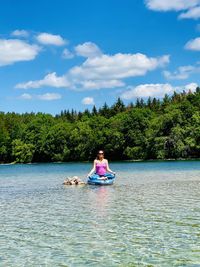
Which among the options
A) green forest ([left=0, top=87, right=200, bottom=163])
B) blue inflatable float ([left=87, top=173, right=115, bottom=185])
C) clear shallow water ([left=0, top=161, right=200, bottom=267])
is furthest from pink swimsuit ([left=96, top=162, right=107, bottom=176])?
green forest ([left=0, top=87, right=200, bottom=163])

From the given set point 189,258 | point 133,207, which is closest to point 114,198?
point 133,207

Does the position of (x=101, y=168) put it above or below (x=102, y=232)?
above

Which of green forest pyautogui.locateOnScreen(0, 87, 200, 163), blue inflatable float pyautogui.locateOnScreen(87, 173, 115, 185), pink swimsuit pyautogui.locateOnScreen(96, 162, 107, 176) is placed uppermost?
green forest pyautogui.locateOnScreen(0, 87, 200, 163)

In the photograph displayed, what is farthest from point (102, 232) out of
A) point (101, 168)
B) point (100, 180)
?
point (101, 168)

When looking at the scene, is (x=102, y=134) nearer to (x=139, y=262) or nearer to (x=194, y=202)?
(x=194, y=202)

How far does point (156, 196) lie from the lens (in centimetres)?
2759

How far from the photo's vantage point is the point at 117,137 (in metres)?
131

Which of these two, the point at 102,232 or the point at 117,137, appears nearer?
the point at 102,232

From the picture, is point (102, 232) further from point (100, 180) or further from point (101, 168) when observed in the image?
point (101, 168)

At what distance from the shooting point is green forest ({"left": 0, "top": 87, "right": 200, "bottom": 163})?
116125mm

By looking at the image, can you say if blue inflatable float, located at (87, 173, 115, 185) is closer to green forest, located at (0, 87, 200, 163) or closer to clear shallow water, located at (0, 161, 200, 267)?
clear shallow water, located at (0, 161, 200, 267)

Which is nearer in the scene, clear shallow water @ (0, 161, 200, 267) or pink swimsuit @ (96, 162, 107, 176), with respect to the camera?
clear shallow water @ (0, 161, 200, 267)

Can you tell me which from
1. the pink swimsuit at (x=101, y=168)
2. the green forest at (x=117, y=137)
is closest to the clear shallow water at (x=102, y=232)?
the pink swimsuit at (x=101, y=168)

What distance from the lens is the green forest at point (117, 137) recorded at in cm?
11612
